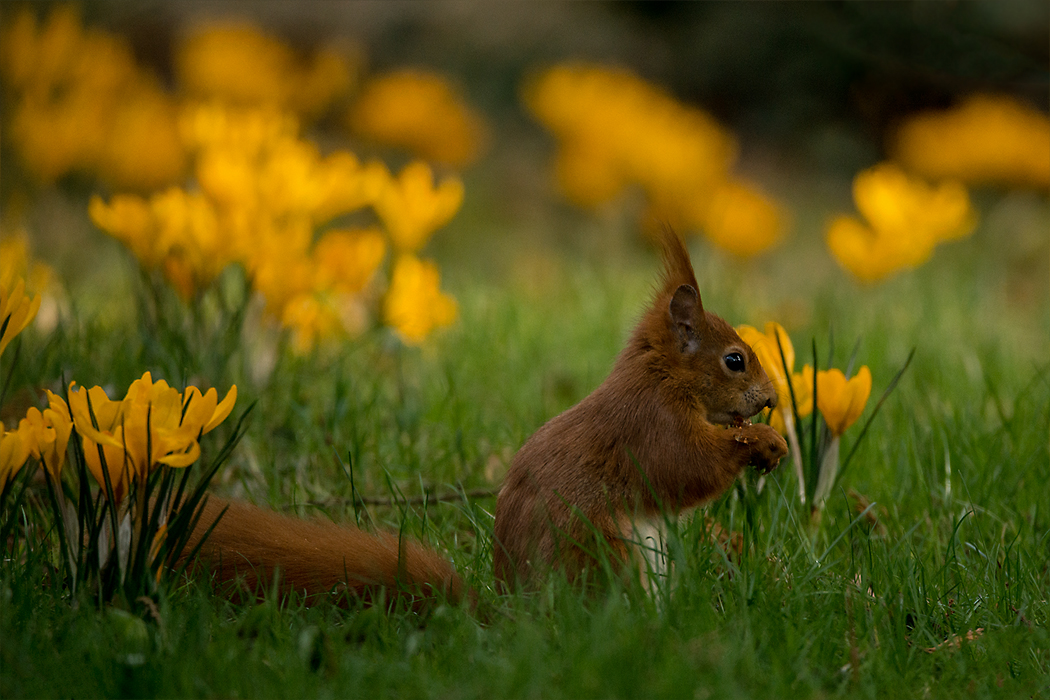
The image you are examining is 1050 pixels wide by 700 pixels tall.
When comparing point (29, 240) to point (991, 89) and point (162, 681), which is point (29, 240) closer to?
point (162, 681)

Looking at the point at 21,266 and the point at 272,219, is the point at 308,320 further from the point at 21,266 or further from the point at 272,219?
the point at 21,266

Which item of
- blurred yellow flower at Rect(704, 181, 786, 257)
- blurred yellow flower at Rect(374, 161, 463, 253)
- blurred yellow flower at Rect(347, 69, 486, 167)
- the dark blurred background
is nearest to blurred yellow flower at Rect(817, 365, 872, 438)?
blurred yellow flower at Rect(374, 161, 463, 253)

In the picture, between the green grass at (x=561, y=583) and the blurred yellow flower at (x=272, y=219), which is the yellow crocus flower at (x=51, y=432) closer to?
the green grass at (x=561, y=583)

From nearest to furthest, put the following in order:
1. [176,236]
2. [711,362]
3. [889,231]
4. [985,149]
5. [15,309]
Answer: [15,309], [711,362], [176,236], [889,231], [985,149]

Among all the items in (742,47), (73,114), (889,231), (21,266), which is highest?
(742,47)

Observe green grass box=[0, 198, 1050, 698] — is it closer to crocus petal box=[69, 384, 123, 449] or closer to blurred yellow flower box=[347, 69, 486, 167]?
crocus petal box=[69, 384, 123, 449]

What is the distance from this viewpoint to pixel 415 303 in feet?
10.9

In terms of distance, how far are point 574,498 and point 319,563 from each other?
18.4 inches

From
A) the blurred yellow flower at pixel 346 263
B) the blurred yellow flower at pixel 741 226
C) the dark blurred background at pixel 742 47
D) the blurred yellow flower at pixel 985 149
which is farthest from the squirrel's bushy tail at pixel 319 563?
the dark blurred background at pixel 742 47

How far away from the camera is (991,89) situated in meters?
8.01

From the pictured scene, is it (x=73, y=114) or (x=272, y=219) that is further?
(x=73, y=114)

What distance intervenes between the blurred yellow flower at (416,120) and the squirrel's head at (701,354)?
389 cm

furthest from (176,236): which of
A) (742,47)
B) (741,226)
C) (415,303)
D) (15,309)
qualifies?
(742,47)

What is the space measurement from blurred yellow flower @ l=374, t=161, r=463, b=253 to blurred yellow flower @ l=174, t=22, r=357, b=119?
2.53 metres
